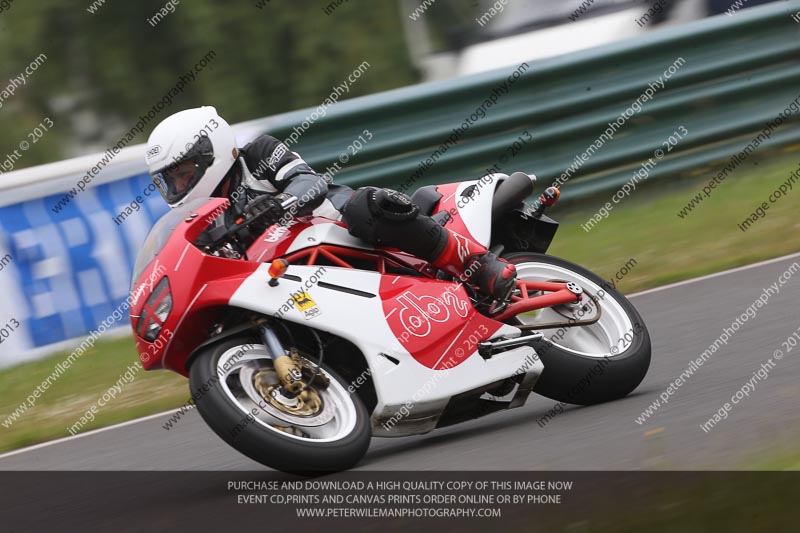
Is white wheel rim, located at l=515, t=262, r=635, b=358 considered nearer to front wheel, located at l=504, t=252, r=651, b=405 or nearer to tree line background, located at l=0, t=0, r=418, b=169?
front wheel, located at l=504, t=252, r=651, b=405

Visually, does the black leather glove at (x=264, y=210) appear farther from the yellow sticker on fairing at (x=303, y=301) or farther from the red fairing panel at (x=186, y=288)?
the yellow sticker on fairing at (x=303, y=301)

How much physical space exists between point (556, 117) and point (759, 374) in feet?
15.5

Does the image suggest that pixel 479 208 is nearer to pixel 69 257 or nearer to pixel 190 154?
pixel 190 154

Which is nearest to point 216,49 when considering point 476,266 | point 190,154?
point 476,266

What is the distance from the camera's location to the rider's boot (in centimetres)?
556

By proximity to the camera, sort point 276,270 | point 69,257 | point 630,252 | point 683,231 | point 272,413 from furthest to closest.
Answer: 1. point 683,231
2. point 630,252
3. point 69,257
4. point 276,270
5. point 272,413

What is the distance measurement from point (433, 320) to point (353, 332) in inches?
15.7

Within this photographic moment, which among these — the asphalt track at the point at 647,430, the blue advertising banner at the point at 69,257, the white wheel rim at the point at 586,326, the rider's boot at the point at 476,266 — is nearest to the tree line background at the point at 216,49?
the blue advertising banner at the point at 69,257

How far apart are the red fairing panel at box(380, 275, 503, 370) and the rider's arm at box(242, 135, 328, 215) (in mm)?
467

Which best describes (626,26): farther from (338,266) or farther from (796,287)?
(338,266)

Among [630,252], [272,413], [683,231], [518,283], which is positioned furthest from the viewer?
[683,231]

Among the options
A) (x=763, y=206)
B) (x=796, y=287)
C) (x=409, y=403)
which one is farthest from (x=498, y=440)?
(x=763, y=206)

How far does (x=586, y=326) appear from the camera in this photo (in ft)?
19.4

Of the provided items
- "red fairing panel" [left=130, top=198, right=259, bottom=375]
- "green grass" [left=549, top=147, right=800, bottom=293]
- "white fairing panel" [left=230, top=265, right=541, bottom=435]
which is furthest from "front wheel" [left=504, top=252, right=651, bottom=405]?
"green grass" [left=549, top=147, right=800, bottom=293]
